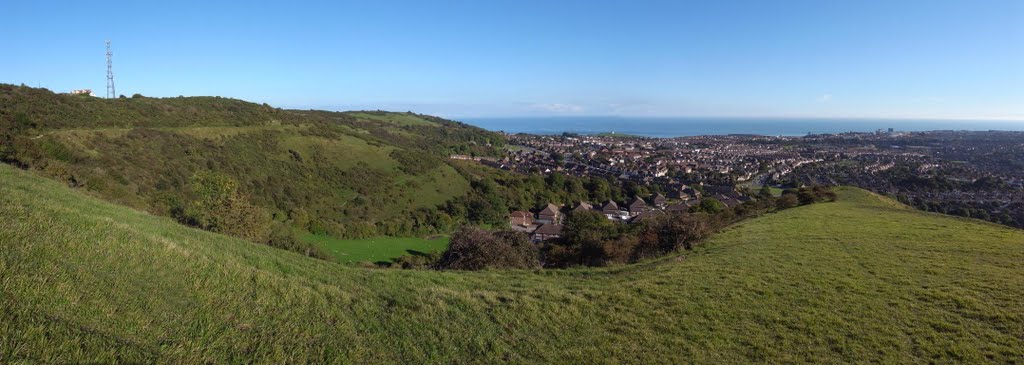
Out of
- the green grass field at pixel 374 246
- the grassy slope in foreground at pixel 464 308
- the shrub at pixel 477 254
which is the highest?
the grassy slope in foreground at pixel 464 308

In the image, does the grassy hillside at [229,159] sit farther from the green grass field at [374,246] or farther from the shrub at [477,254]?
the shrub at [477,254]

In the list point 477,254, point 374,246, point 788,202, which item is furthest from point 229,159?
point 788,202

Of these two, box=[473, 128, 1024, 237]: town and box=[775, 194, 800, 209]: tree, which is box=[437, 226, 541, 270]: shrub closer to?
box=[775, 194, 800, 209]: tree

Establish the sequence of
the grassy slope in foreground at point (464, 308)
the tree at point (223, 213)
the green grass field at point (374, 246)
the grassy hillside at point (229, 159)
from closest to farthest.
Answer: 1. the grassy slope in foreground at point (464, 308)
2. the tree at point (223, 213)
3. the grassy hillside at point (229, 159)
4. the green grass field at point (374, 246)

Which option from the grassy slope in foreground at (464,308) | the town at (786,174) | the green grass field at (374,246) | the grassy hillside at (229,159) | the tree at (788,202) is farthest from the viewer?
the town at (786,174)

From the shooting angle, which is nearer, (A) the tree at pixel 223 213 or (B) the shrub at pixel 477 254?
(B) the shrub at pixel 477 254

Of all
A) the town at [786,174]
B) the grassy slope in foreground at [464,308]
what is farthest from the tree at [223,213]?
the town at [786,174]

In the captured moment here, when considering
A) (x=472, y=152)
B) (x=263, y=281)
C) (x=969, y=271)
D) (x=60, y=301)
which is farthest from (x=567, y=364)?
(x=472, y=152)
